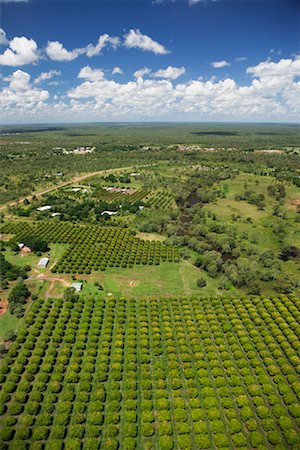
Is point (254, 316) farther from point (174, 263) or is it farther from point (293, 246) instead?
point (293, 246)

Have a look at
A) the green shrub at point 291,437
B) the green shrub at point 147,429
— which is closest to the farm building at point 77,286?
the green shrub at point 147,429

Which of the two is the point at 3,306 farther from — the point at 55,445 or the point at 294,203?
the point at 294,203

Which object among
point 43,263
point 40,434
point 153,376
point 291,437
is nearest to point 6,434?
point 40,434

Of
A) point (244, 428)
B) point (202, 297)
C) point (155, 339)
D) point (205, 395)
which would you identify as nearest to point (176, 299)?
point (202, 297)

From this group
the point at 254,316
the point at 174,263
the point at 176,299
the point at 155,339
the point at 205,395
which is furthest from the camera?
the point at 174,263

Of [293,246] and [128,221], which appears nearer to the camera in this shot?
[293,246]

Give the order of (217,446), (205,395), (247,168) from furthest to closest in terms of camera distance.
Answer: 1. (247,168)
2. (205,395)
3. (217,446)
